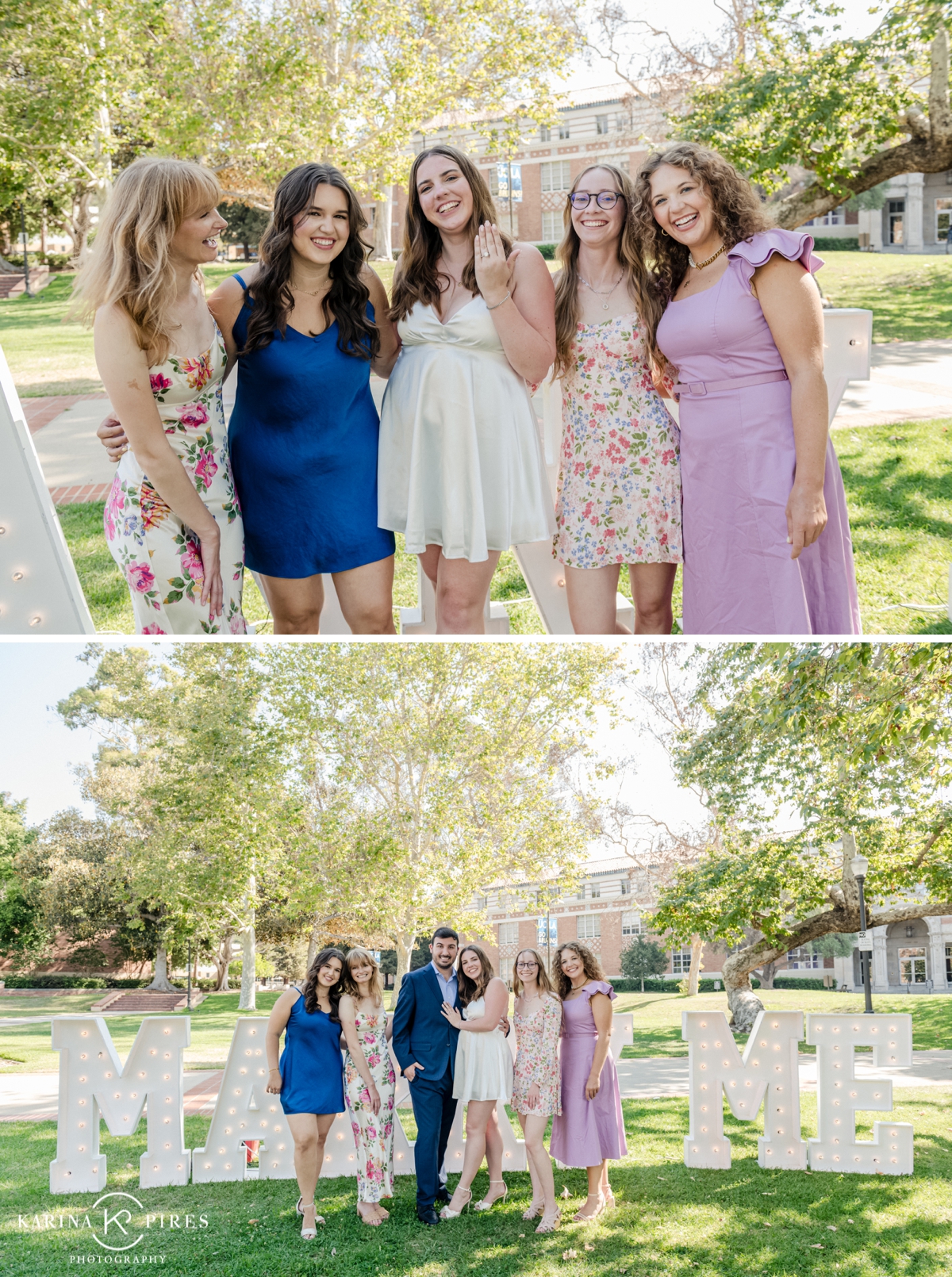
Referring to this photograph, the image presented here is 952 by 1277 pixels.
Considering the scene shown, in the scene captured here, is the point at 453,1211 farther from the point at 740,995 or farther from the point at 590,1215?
the point at 740,995

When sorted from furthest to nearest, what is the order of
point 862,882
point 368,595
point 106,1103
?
point 862,882 → point 106,1103 → point 368,595

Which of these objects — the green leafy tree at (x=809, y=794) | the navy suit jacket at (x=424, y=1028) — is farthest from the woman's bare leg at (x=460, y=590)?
the navy suit jacket at (x=424, y=1028)

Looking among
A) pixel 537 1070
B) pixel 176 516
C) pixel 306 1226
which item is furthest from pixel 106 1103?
pixel 176 516

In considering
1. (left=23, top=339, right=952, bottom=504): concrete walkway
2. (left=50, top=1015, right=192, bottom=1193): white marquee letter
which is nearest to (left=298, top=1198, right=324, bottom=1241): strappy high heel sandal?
(left=50, top=1015, right=192, bottom=1193): white marquee letter

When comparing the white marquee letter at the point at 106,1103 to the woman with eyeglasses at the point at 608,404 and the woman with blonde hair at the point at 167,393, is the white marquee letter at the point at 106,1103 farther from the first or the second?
the woman with eyeglasses at the point at 608,404

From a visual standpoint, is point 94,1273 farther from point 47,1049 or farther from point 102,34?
point 102,34

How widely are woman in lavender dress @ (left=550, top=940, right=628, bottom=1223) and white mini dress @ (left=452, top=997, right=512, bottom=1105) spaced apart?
0.24m

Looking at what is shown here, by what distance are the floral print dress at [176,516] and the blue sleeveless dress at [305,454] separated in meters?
0.08

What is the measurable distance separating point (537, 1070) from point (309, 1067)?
905mm

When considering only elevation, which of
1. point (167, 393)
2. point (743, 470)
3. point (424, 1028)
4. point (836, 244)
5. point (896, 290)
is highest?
point (836, 244)

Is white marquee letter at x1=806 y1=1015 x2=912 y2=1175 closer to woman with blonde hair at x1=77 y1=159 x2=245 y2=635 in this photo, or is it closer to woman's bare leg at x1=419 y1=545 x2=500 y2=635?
woman's bare leg at x1=419 y1=545 x2=500 y2=635

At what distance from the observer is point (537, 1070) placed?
4.00 meters

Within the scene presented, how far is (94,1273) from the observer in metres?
3.54

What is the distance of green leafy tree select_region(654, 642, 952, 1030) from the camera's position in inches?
170
